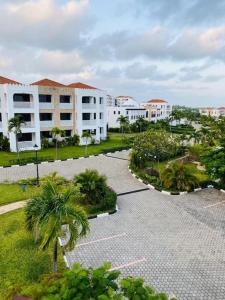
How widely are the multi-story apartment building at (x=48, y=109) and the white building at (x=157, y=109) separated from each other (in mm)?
40179

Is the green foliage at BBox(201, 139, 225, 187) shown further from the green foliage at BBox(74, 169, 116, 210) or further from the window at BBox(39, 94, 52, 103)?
the window at BBox(39, 94, 52, 103)

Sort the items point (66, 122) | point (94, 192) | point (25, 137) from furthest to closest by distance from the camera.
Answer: point (66, 122), point (25, 137), point (94, 192)

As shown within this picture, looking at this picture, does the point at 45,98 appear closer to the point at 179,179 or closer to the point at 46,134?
the point at 46,134

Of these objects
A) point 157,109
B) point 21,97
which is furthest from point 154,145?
point 157,109

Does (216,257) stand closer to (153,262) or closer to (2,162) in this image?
(153,262)

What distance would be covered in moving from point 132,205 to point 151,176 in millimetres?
5227

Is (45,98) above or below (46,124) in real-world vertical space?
above

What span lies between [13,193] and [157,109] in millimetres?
70160

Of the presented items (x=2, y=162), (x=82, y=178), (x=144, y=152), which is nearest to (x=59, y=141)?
(x=2, y=162)

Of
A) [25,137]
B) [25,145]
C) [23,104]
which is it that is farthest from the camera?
[25,137]

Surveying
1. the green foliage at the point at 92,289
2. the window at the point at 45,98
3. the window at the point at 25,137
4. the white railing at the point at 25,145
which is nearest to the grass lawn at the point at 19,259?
the green foliage at the point at 92,289

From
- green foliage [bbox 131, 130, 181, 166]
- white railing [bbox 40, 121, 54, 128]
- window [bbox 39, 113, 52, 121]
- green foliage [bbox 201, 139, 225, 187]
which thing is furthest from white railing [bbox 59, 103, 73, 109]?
green foliage [bbox 201, 139, 225, 187]

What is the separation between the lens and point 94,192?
14727mm

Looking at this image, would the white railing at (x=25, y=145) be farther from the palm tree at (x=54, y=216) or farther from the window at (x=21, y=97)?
the palm tree at (x=54, y=216)
